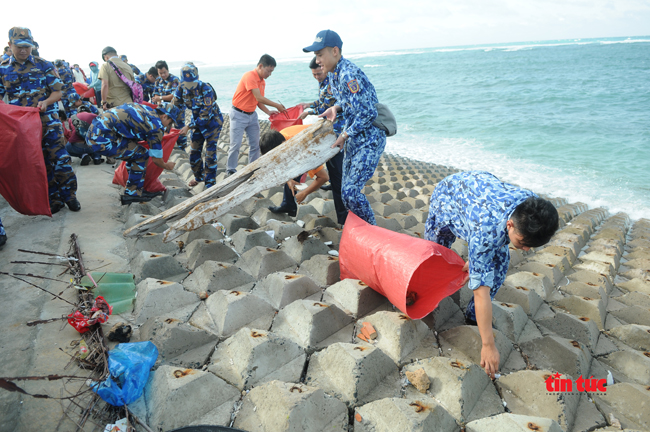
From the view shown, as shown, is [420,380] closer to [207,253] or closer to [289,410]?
[289,410]

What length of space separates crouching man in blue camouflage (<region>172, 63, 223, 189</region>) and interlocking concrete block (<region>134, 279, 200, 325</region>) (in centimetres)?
234

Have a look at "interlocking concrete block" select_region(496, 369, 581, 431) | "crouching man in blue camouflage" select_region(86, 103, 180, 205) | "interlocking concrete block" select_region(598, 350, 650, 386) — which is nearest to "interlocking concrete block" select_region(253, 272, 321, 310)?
"interlocking concrete block" select_region(496, 369, 581, 431)

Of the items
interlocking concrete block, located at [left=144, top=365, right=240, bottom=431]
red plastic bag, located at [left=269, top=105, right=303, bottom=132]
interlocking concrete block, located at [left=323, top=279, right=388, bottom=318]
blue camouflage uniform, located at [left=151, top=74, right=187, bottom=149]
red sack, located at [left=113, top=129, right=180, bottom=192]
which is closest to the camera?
interlocking concrete block, located at [left=144, top=365, right=240, bottom=431]

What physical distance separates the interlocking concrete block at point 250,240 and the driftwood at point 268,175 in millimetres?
341

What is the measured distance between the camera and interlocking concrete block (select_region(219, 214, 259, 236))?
3.54 m

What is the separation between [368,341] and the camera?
214 cm

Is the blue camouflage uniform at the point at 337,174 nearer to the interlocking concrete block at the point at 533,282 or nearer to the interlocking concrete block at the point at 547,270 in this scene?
the interlocking concrete block at the point at 533,282

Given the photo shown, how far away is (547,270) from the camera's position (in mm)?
3234

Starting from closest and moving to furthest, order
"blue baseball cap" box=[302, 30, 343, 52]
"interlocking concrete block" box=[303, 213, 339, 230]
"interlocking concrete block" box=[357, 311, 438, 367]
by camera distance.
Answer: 1. "interlocking concrete block" box=[357, 311, 438, 367]
2. "blue baseball cap" box=[302, 30, 343, 52]
3. "interlocking concrete block" box=[303, 213, 339, 230]

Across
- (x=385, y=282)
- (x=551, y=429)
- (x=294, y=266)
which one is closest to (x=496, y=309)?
(x=385, y=282)

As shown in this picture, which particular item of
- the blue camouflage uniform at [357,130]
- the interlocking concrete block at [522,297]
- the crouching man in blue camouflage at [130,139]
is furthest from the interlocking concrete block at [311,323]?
the crouching man in blue camouflage at [130,139]

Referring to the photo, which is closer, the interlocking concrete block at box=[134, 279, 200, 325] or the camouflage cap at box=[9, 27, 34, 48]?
the interlocking concrete block at box=[134, 279, 200, 325]

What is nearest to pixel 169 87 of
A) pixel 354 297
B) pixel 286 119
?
pixel 286 119

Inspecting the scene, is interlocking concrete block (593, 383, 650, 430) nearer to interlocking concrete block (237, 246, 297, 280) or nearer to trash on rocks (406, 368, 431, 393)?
trash on rocks (406, 368, 431, 393)
